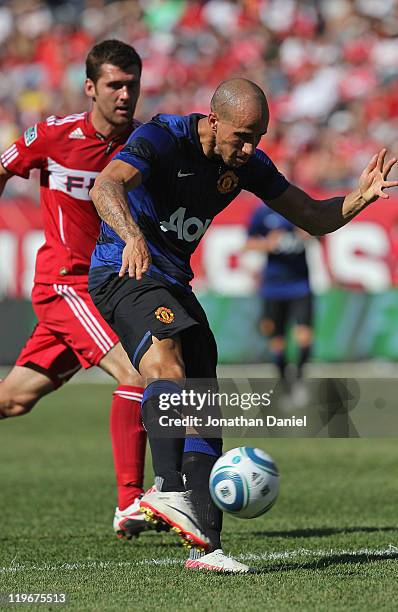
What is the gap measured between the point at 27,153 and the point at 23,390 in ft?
4.81

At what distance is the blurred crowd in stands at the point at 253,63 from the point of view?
19578 mm

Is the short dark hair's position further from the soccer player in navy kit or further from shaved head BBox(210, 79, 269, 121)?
shaved head BBox(210, 79, 269, 121)

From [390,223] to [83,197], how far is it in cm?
1095

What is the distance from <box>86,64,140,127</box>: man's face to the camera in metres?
6.91

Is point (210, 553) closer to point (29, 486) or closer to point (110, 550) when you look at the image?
point (110, 550)

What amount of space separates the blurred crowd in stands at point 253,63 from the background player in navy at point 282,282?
167 inches

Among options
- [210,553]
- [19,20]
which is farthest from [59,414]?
[19,20]

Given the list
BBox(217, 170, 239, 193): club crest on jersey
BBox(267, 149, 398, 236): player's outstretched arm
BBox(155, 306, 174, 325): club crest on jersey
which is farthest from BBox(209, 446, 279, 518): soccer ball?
BBox(267, 149, 398, 236): player's outstretched arm

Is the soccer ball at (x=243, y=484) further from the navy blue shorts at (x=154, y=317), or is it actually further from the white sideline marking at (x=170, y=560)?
the white sideline marking at (x=170, y=560)

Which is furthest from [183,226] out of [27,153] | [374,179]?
[27,153]

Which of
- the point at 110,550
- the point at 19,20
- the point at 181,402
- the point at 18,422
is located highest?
the point at 19,20

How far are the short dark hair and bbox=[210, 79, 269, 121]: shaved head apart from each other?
1667 mm

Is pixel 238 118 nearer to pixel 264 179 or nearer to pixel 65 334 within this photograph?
pixel 264 179

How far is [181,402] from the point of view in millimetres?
5223
